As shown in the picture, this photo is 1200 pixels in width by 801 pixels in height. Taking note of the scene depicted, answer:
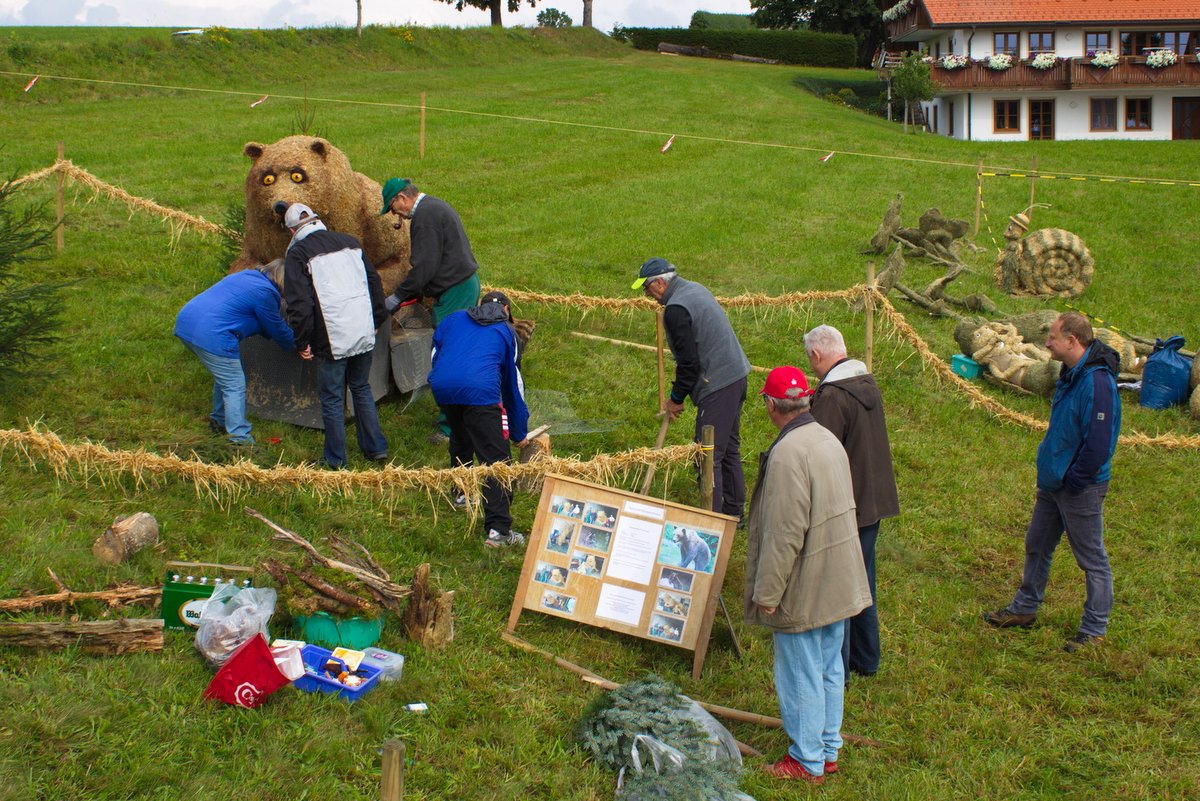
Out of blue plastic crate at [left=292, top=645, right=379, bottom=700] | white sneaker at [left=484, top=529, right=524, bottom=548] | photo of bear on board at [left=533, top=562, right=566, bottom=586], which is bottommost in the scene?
blue plastic crate at [left=292, top=645, right=379, bottom=700]

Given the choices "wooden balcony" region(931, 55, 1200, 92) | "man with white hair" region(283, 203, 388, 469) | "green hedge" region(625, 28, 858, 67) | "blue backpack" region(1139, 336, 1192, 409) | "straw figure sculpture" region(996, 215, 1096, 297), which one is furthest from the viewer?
"green hedge" region(625, 28, 858, 67)

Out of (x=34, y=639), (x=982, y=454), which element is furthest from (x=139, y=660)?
(x=982, y=454)

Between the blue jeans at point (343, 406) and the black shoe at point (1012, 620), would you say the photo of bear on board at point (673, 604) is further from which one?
the blue jeans at point (343, 406)

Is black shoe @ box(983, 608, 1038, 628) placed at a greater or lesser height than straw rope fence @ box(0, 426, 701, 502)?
lesser

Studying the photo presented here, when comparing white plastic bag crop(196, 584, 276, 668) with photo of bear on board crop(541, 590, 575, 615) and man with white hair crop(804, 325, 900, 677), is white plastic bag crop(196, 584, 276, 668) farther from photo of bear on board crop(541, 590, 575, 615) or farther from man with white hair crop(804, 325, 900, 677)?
man with white hair crop(804, 325, 900, 677)

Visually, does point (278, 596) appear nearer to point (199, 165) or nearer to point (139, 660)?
point (139, 660)

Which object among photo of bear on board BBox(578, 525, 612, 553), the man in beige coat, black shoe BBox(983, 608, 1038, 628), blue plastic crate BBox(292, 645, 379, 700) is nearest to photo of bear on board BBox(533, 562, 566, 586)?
photo of bear on board BBox(578, 525, 612, 553)

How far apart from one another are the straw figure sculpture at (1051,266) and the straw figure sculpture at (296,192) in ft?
29.6

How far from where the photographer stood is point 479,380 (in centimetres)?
676

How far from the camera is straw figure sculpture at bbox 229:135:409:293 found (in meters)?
8.69

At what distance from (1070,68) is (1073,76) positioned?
0.31m

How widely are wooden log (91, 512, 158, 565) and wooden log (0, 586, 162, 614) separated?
41 centimetres

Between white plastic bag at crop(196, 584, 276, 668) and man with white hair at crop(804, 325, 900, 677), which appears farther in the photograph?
man with white hair at crop(804, 325, 900, 677)

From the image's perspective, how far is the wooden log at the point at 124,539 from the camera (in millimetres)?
6055
